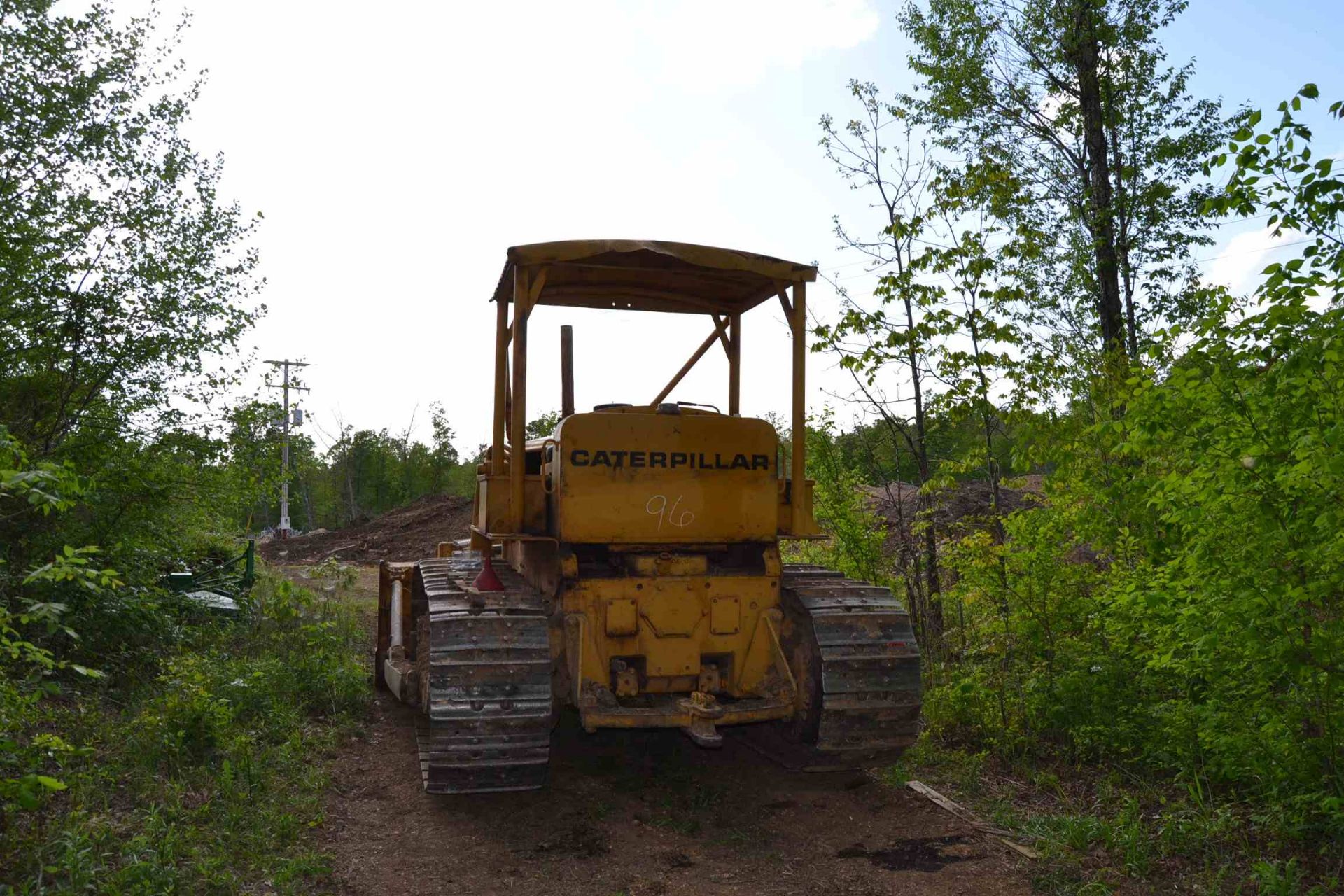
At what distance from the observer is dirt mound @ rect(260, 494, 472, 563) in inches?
1021

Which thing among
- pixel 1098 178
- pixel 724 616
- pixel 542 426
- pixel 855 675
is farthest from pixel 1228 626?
pixel 542 426

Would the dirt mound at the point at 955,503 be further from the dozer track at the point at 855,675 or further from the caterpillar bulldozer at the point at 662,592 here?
the caterpillar bulldozer at the point at 662,592

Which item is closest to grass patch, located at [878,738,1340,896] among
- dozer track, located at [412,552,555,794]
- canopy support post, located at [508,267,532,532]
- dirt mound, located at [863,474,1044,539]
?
dozer track, located at [412,552,555,794]

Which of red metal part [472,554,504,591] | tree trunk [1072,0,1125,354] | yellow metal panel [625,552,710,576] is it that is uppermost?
tree trunk [1072,0,1125,354]

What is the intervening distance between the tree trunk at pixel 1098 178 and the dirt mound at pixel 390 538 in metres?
16.8

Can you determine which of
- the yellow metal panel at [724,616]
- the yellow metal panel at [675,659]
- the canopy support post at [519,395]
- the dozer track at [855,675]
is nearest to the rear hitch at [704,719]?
the yellow metal panel at [675,659]

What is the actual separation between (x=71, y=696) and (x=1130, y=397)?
23.8 ft

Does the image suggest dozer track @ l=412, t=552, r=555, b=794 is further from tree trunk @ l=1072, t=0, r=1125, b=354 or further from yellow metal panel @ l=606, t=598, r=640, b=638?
tree trunk @ l=1072, t=0, r=1125, b=354

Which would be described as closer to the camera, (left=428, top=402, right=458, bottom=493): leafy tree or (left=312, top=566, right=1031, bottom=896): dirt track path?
(left=312, top=566, right=1031, bottom=896): dirt track path

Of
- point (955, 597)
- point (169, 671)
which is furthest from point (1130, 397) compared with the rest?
point (169, 671)

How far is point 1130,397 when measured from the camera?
6527 millimetres

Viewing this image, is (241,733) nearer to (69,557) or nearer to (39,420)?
(69,557)

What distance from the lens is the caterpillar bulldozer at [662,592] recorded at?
516 centimetres

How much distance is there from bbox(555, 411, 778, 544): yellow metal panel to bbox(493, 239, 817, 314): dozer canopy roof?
89 cm
